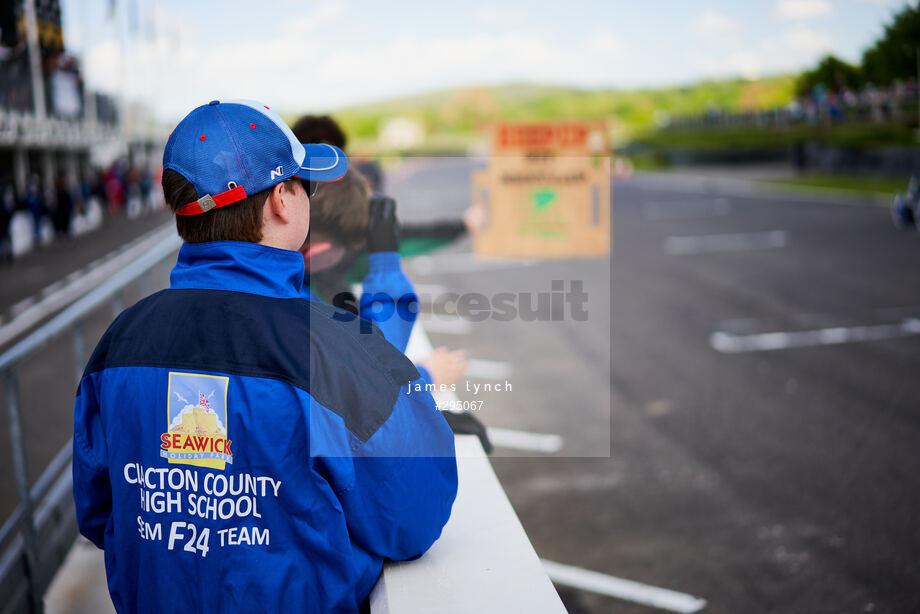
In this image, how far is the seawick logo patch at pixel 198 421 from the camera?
4.61 feet

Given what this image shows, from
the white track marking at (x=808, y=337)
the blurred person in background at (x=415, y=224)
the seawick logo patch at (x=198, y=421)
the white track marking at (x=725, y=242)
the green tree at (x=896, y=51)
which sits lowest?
the white track marking at (x=808, y=337)

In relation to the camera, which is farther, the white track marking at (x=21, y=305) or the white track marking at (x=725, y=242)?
the white track marking at (x=725, y=242)

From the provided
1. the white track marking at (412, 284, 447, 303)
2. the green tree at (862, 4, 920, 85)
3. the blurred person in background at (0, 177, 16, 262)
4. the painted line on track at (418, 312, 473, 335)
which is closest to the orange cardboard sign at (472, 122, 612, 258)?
the green tree at (862, 4, 920, 85)

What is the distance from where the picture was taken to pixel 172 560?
147cm

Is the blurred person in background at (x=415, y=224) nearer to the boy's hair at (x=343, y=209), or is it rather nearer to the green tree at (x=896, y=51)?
the boy's hair at (x=343, y=209)

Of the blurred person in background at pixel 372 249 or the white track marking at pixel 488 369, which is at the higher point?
the blurred person in background at pixel 372 249

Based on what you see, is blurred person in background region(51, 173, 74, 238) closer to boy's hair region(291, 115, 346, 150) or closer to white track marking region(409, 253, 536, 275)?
white track marking region(409, 253, 536, 275)

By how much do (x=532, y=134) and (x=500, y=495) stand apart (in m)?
1.70

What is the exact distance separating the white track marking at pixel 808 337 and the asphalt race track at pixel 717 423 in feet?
0.09

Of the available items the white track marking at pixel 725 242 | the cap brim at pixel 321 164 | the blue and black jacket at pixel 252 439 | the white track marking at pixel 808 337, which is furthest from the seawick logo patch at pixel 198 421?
the white track marking at pixel 725 242

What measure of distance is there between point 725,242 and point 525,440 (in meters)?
10.7

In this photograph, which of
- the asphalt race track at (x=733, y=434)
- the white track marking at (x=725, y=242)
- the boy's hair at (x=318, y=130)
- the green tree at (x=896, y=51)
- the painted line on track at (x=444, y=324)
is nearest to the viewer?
the boy's hair at (x=318, y=130)

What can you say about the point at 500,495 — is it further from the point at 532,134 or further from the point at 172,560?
the point at 532,134

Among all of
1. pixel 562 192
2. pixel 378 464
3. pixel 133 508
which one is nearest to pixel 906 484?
pixel 562 192
